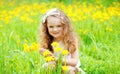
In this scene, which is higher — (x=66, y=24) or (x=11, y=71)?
(x=66, y=24)

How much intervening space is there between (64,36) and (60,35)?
8 centimetres

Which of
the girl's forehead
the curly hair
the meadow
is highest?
the girl's forehead

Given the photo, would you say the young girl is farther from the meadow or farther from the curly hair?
the meadow

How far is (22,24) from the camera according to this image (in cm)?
725

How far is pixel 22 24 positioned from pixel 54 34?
349 cm

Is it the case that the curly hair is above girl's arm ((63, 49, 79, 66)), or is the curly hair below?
above

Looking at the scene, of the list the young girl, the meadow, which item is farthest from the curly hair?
the meadow

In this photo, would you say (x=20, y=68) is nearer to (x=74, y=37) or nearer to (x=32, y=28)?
(x=74, y=37)

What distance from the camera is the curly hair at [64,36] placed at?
3865 millimetres

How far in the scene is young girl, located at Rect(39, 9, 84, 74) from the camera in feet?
12.4

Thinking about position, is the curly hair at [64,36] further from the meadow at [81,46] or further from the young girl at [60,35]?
the meadow at [81,46]

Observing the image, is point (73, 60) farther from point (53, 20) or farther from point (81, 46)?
point (81, 46)

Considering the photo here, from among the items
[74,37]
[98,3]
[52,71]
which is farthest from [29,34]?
[98,3]

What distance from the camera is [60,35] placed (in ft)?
12.7
